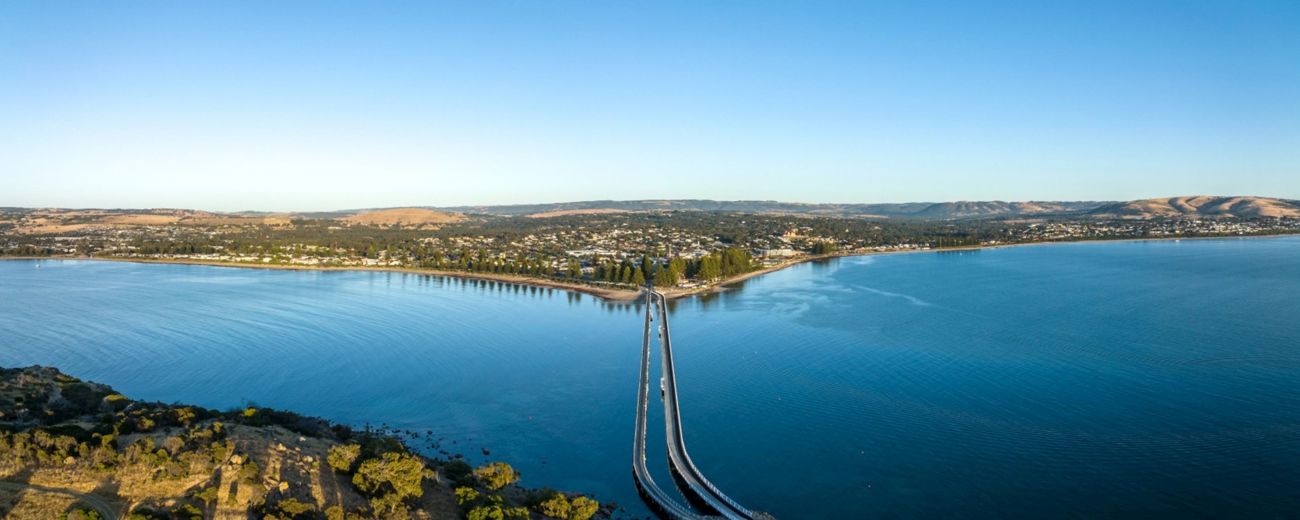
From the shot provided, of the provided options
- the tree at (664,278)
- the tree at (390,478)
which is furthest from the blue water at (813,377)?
the tree at (664,278)

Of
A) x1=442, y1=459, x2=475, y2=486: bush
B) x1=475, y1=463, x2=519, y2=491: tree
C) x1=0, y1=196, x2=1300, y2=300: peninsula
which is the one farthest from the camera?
x1=0, y1=196, x2=1300, y2=300: peninsula

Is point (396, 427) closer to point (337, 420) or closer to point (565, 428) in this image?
point (337, 420)

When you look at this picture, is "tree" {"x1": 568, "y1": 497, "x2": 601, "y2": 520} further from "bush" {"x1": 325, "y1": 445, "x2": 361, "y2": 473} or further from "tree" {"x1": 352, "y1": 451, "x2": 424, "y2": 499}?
"bush" {"x1": 325, "y1": 445, "x2": 361, "y2": 473}

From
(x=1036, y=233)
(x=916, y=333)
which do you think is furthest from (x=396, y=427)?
(x=1036, y=233)

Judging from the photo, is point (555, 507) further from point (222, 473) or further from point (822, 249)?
point (822, 249)

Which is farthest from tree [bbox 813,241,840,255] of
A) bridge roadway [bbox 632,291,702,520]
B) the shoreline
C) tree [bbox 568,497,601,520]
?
tree [bbox 568,497,601,520]

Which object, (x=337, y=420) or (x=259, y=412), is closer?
(x=259, y=412)
